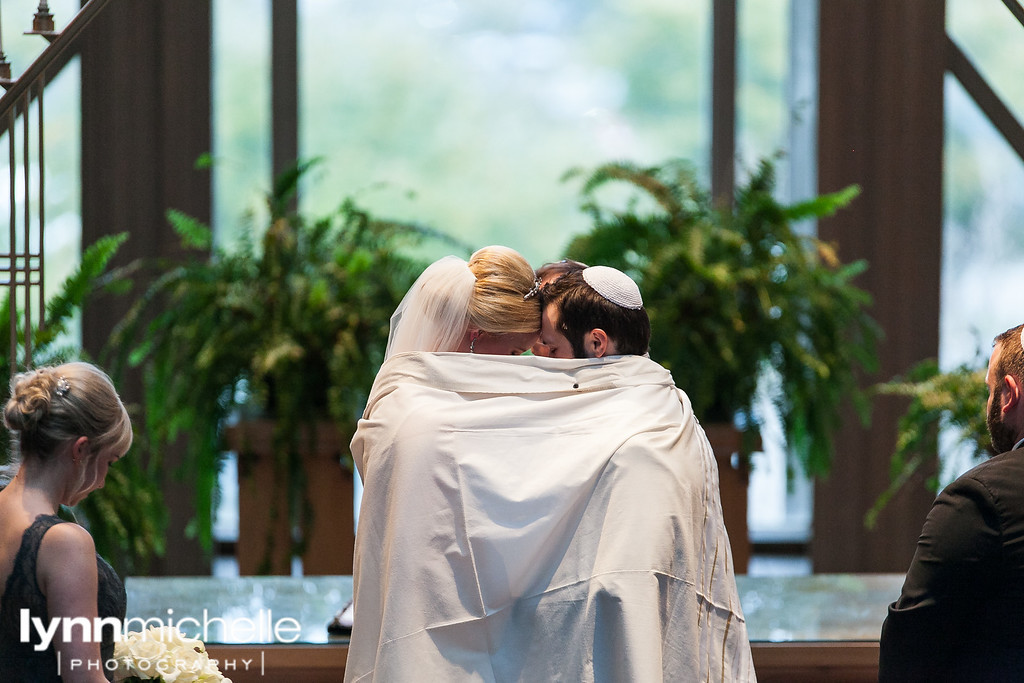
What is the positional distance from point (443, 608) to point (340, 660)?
0.74 metres

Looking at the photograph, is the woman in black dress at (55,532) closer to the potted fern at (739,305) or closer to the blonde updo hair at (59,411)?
the blonde updo hair at (59,411)

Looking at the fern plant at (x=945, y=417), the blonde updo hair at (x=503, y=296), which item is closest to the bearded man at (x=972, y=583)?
the blonde updo hair at (x=503, y=296)

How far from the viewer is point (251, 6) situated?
17.0 feet

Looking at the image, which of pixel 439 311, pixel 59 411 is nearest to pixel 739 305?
pixel 439 311

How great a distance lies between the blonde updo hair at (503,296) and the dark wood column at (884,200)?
3413 millimetres

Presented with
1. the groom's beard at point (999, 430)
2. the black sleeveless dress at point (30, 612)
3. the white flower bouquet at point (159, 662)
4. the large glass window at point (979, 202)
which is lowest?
the white flower bouquet at point (159, 662)

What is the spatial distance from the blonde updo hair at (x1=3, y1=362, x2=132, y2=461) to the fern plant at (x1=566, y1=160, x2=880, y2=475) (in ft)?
7.89

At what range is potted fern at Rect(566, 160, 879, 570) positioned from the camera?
383 cm

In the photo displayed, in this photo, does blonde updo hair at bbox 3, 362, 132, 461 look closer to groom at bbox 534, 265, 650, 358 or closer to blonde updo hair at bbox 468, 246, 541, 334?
blonde updo hair at bbox 468, 246, 541, 334

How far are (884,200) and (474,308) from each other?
11.9 feet

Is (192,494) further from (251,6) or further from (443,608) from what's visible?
(443,608)

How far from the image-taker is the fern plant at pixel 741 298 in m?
3.82

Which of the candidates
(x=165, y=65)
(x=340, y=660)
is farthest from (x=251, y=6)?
(x=340, y=660)

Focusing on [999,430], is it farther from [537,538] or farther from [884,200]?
[884,200]
